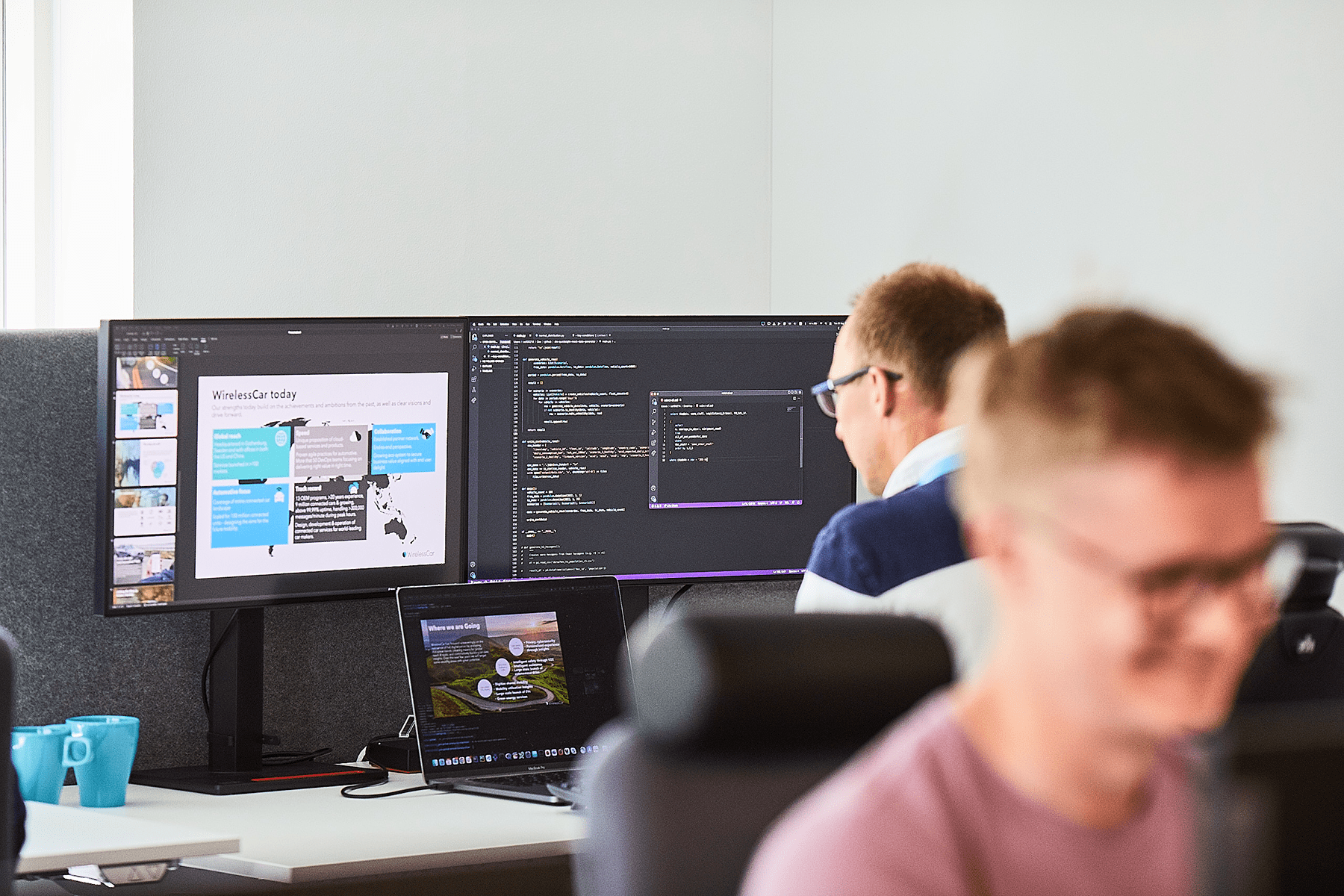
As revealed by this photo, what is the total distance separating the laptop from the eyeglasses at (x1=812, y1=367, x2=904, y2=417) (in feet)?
1.14

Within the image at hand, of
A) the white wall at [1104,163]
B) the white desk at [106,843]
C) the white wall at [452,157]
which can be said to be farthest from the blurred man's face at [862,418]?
the white wall at [452,157]

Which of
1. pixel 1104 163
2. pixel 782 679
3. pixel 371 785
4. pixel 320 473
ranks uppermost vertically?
pixel 1104 163

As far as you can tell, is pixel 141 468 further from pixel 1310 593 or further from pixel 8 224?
pixel 8 224

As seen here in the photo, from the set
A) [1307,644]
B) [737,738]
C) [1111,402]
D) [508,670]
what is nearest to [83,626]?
[508,670]

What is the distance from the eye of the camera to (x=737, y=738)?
823 mm

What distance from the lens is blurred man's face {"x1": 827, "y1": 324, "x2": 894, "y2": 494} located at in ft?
4.93

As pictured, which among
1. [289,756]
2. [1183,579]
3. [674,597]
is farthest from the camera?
[674,597]

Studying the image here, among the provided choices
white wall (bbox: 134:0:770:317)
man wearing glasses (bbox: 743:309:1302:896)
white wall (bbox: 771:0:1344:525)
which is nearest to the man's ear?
white wall (bbox: 771:0:1344:525)

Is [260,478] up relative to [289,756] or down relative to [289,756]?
up

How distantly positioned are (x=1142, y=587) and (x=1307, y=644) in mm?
926

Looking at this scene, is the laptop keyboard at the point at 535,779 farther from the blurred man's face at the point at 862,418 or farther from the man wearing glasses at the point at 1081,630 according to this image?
the man wearing glasses at the point at 1081,630

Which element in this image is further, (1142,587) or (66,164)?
(66,164)

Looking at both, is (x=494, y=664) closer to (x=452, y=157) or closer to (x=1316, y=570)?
(x=1316, y=570)

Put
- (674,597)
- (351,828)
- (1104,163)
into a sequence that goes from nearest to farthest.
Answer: (351,828) < (674,597) < (1104,163)
